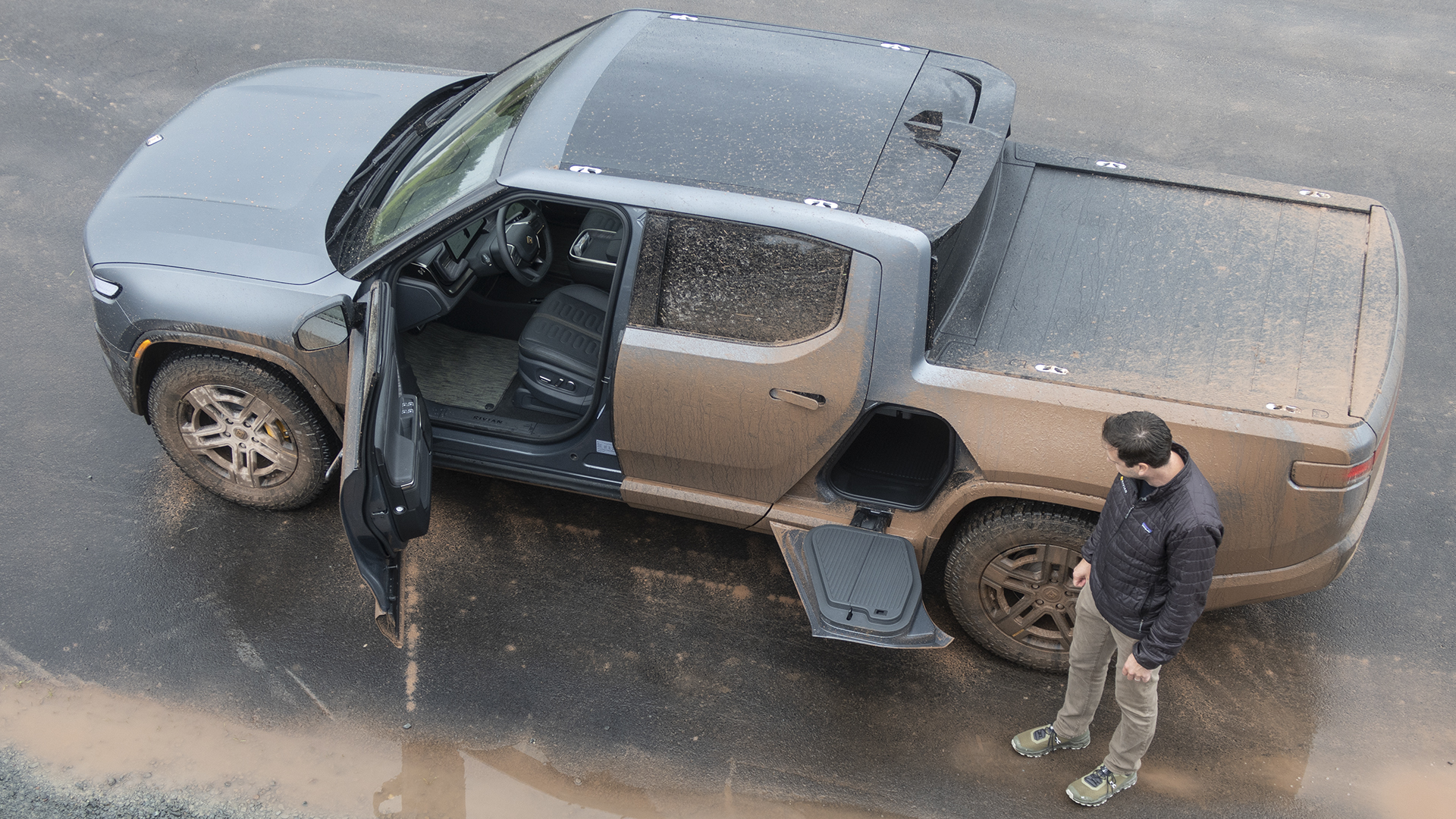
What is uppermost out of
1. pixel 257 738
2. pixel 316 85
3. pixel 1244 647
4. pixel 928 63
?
pixel 928 63

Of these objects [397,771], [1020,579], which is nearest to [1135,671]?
[1020,579]

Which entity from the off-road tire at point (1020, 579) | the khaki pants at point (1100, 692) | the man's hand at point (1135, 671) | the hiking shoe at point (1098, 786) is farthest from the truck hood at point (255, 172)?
the hiking shoe at point (1098, 786)

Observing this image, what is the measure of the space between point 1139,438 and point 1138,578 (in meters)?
0.54

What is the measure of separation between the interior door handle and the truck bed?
0.44 m

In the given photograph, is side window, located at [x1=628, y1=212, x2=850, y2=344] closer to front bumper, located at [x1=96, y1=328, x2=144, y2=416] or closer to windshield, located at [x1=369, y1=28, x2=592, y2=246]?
windshield, located at [x1=369, y1=28, x2=592, y2=246]

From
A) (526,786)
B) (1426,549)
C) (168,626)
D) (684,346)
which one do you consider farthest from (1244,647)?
(168,626)

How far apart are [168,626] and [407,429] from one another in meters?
1.44

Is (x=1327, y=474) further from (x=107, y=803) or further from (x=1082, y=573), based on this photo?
(x=107, y=803)

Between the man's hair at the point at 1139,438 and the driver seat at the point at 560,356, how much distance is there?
7.07 ft

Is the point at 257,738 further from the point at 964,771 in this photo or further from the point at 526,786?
the point at 964,771

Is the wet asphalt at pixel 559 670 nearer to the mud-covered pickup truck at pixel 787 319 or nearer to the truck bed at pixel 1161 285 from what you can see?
the mud-covered pickup truck at pixel 787 319

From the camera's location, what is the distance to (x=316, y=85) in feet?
17.5

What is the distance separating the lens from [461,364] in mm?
5039

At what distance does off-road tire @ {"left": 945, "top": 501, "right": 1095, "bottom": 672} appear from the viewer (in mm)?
4023
